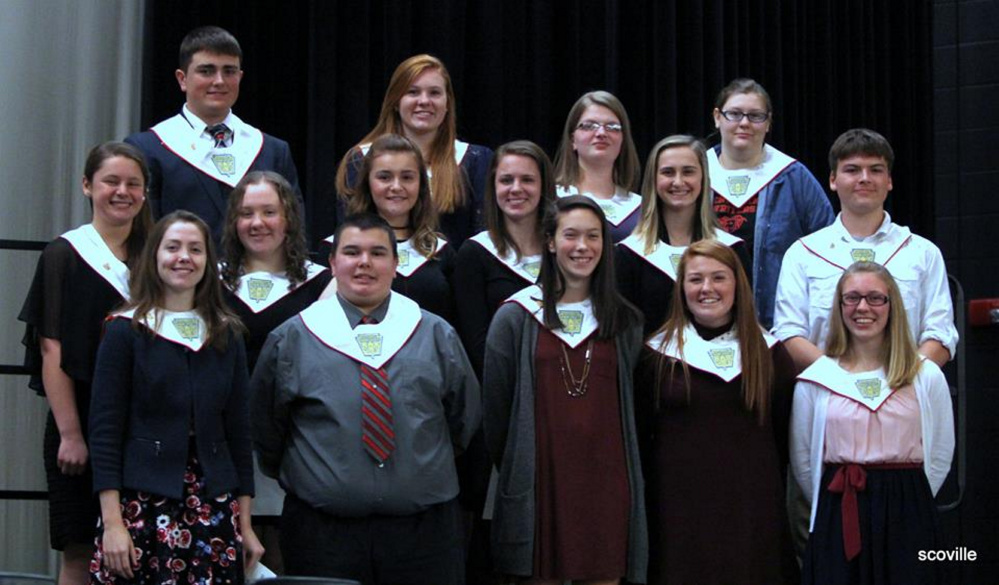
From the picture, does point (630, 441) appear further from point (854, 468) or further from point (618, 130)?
point (618, 130)

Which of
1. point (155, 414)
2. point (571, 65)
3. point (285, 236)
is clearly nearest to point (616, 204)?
point (285, 236)

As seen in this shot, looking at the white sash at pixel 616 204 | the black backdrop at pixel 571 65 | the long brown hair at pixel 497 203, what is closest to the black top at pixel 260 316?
the long brown hair at pixel 497 203

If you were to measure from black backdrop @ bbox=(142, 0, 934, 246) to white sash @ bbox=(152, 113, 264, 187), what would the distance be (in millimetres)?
689

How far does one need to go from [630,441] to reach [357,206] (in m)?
1.08

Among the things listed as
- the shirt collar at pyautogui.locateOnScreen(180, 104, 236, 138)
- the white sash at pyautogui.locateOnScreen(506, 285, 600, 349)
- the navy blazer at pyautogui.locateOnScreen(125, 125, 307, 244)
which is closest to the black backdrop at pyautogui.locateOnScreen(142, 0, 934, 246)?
the shirt collar at pyautogui.locateOnScreen(180, 104, 236, 138)

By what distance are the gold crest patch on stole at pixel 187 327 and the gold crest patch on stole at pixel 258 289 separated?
0.43 metres

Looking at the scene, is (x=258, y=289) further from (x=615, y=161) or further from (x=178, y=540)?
(x=615, y=161)

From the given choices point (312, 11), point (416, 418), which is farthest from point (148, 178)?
point (312, 11)

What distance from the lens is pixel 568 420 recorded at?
4.00 m

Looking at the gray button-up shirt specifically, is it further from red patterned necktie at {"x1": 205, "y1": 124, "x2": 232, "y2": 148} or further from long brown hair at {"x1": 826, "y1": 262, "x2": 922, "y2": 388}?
long brown hair at {"x1": 826, "y1": 262, "x2": 922, "y2": 388}

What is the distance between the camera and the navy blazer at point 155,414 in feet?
11.6

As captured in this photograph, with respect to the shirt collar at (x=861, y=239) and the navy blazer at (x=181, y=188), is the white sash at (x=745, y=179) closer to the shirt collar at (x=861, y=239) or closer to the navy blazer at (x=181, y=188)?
the shirt collar at (x=861, y=239)

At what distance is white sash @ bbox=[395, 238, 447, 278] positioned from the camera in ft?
14.1

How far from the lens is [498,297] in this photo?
4316 millimetres
